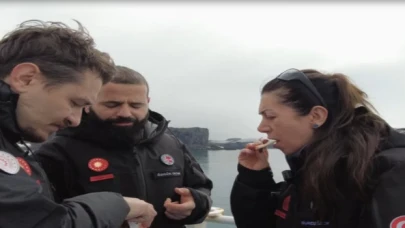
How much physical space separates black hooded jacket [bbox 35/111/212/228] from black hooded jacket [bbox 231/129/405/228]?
252mm

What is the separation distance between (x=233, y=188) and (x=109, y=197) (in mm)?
942

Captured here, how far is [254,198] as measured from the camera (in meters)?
2.22

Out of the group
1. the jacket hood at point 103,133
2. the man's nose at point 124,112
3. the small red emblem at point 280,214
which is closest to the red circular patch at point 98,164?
the jacket hood at point 103,133

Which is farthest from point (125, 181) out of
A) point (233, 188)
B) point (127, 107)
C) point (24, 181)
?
point (24, 181)

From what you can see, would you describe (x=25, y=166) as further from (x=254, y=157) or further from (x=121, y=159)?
(x=254, y=157)

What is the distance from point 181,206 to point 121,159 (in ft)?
1.35

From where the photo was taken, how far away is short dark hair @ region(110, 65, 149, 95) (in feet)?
7.18

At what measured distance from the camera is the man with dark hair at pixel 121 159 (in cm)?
211

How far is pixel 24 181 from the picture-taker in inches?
48.1

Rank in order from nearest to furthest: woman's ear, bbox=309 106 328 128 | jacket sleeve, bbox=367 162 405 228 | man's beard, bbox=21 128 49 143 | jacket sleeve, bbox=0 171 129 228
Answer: jacket sleeve, bbox=0 171 129 228, man's beard, bbox=21 128 49 143, jacket sleeve, bbox=367 162 405 228, woman's ear, bbox=309 106 328 128

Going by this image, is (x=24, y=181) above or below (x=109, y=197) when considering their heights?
above

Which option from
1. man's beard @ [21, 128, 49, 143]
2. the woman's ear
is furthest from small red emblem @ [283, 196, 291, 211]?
man's beard @ [21, 128, 49, 143]

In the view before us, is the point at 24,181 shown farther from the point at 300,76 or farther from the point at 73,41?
the point at 300,76

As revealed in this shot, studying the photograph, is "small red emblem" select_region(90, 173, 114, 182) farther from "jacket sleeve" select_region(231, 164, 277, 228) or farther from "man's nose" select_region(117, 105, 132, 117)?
"jacket sleeve" select_region(231, 164, 277, 228)
